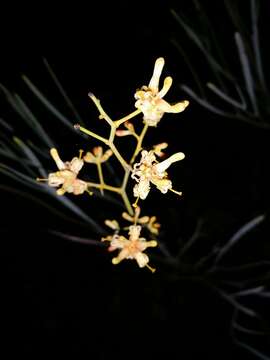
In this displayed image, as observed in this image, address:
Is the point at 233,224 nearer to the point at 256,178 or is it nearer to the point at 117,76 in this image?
the point at 256,178

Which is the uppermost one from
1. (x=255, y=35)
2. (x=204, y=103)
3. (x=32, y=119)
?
(x=255, y=35)

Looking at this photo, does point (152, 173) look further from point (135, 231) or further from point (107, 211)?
point (107, 211)

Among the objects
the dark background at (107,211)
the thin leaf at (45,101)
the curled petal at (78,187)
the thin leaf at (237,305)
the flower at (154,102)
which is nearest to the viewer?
the flower at (154,102)

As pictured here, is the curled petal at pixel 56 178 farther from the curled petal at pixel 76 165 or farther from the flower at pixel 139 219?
the flower at pixel 139 219

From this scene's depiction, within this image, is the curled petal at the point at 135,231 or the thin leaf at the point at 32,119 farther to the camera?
the thin leaf at the point at 32,119

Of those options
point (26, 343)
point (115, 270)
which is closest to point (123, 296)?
point (115, 270)

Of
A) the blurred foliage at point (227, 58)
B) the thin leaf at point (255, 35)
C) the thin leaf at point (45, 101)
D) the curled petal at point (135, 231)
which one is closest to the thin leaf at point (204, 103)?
the blurred foliage at point (227, 58)

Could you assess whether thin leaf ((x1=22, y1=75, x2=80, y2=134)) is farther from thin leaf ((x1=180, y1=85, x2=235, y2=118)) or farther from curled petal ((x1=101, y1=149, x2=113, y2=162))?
thin leaf ((x1=180, y1=85, x2=235, y2=118))

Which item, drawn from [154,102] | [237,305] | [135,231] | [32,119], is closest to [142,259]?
[135,231]

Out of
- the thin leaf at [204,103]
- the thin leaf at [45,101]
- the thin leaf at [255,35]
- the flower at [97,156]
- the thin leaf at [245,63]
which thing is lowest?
the flower at [97,156]
